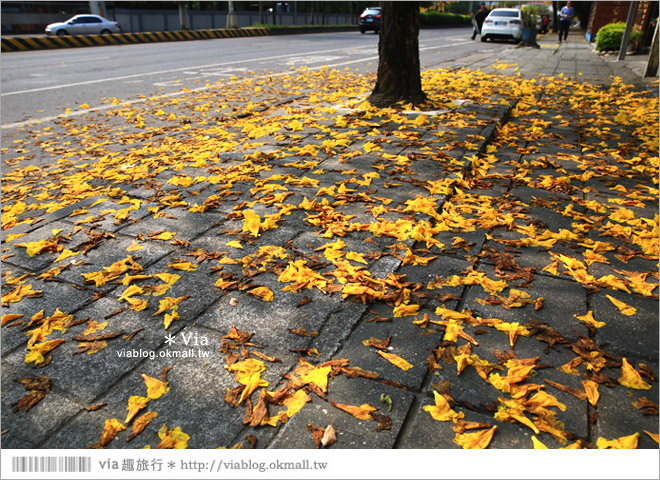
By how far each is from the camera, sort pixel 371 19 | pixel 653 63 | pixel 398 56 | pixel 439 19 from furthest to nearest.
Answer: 1. pixel 439 19
2. pixel 371 19
3. pixel 653 63
4. pixel 398 56

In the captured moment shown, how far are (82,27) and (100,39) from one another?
667cm

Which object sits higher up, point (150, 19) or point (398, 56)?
point (150, 19)

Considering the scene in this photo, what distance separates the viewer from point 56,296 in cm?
227

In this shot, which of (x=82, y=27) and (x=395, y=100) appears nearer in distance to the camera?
(x=395, y=100)

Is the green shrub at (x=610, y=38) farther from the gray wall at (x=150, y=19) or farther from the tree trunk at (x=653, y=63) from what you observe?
the gray wall at (x=150, y=19)

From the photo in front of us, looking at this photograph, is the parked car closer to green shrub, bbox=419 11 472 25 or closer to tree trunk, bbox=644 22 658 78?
tree trunk, bbox=644 22 658 78

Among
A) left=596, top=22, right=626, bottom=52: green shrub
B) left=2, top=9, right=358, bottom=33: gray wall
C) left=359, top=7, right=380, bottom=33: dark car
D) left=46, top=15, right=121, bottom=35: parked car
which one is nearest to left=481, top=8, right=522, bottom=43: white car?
left=596, top=22, right=626, bottom=52: green shrub

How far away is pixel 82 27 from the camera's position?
24.6 metres

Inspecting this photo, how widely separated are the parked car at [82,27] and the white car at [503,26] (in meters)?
21.4

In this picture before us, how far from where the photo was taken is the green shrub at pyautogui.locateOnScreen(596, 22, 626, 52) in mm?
14328

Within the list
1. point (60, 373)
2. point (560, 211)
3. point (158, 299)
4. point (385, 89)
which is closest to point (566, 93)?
point (385, 89)

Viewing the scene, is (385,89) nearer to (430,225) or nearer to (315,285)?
(430,225)

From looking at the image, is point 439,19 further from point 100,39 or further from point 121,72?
point 121,72

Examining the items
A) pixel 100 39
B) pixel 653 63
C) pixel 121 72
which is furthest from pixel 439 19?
pixel 121 72
